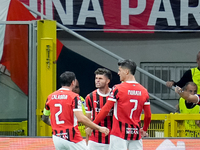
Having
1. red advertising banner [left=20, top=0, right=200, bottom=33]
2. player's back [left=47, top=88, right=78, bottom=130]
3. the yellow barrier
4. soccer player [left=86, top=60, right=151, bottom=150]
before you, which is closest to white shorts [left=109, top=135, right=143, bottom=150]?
soccer player [left=86, top=60, right=151, bottom=150]

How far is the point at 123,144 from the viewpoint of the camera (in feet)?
17.6

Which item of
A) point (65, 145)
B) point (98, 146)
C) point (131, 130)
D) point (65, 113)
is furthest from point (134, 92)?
point (98, 146)

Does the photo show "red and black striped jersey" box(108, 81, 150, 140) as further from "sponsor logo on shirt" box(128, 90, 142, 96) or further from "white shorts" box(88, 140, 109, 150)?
"white shorts" box(88, 140, 109, 150)

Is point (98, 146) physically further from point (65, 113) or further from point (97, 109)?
point (65, 113)

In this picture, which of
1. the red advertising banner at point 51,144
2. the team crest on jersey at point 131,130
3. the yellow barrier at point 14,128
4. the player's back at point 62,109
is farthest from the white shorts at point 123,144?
the yellow barrier at point 14,128

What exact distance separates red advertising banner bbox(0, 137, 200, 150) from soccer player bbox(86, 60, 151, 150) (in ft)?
5.16

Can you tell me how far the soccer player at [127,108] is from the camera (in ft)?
17.4

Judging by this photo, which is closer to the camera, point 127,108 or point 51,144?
point 127,108

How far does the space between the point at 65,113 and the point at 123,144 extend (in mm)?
934

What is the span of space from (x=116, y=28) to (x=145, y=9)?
1.00m

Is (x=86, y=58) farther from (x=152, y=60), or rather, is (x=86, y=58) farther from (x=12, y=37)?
(x=12, y=37)

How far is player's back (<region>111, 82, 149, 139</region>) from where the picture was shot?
529 centimetres

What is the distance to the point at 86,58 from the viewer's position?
36.0ft

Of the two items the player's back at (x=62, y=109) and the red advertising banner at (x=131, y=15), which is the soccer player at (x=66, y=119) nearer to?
the player's back at (x=62, y=109)
